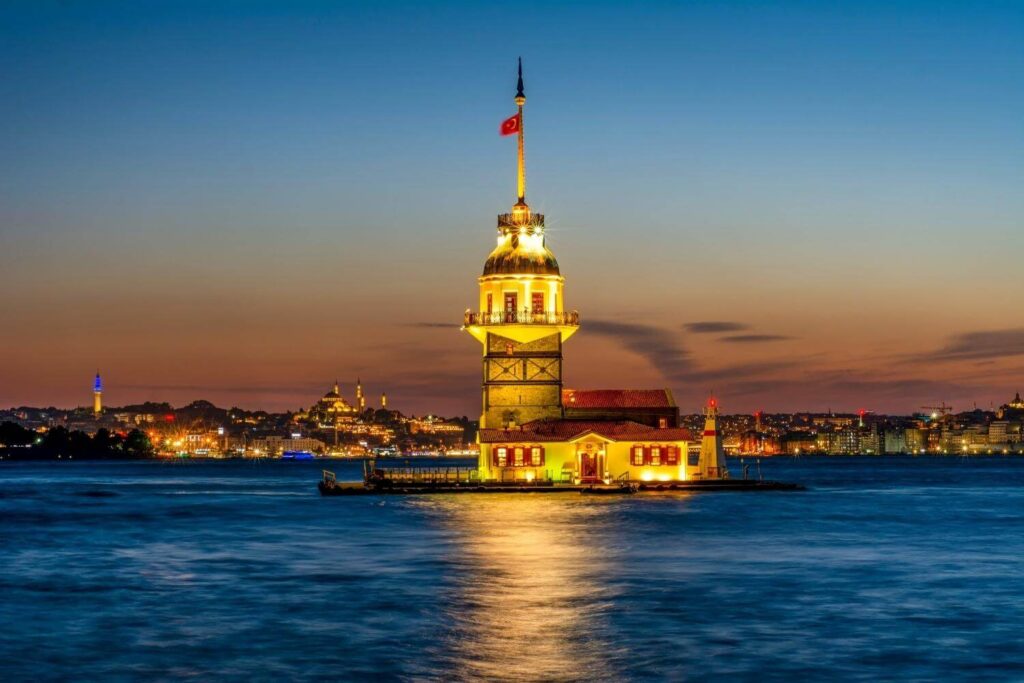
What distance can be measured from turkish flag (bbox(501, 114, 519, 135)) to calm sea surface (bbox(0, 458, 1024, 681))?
21.9 meters

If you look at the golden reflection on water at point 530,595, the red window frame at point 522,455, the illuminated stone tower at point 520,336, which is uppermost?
the illuminated stone tower at point 520,336

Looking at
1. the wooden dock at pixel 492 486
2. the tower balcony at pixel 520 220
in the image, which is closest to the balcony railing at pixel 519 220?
the tower balcony at pixel 520 220

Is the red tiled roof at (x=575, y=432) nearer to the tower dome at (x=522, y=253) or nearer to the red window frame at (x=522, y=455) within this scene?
the red window frame at (x=522, y=455)

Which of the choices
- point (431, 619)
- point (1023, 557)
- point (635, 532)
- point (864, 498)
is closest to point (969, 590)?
point (1023, 557)

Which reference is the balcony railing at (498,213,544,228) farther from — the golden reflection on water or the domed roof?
the golden reflection on water

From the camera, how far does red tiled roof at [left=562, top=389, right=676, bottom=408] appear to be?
80.4 metres

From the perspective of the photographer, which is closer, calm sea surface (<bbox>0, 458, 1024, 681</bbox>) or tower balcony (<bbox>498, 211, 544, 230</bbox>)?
calm sea surface (<bbox>0, 458, 1024, 681</bbox>)

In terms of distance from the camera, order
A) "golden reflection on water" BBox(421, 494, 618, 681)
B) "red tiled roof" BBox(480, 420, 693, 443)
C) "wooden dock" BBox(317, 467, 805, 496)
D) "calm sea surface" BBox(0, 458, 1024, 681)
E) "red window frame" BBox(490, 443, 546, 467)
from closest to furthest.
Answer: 1. "golden reflection on water" BBox(421, 494, 618, 681)
2. "calm sea surface" BBox(0, 458, 1024, 681)
3. "wooden dock" BBox(317, 467, 805, 496)
4. "red tiled roof" BBox(480, 420, 693, 443)
5. "red window frame" BBox(490, 443, 546, 467)

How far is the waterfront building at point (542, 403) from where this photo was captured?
7644cm

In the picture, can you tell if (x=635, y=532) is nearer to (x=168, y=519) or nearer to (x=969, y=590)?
(x=969, y=590)

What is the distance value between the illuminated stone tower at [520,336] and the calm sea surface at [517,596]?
10461 mm

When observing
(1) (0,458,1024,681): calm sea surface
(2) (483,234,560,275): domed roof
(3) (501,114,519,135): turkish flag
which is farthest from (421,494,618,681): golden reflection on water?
(3) (501,114,519,135): turkish flag

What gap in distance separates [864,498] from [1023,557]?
1762 inches

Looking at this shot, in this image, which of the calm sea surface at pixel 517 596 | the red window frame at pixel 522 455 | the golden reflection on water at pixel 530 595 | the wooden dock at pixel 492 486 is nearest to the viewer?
the golden reflection on water at pixel 530 595
